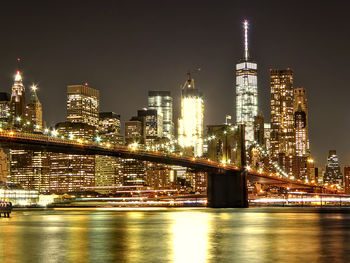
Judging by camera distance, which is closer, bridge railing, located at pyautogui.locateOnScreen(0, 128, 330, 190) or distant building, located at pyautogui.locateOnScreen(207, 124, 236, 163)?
bridge railing, located at pyautogui.locateOnScreen(0, 128, 330, 190)

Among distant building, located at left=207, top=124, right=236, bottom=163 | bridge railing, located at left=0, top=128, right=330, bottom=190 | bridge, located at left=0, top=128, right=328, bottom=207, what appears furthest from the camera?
distant building, located at left=207, top=124, right=236, bottom=163

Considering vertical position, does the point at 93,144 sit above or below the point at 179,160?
above

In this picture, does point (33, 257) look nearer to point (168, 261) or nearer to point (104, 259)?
point (104, 259)

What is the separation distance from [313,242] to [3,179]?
520 feet

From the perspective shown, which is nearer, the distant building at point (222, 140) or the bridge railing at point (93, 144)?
the bridge railing at point (93, 144)

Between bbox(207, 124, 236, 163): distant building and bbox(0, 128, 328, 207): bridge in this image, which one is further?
bbox(207, 124, 236, 163): distant building

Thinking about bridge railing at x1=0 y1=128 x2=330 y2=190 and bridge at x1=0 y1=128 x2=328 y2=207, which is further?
bridge at x1=0 y1=128 x2=328 y2=207

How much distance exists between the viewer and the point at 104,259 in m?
21.5

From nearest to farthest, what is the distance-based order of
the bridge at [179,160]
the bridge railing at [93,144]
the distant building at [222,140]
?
the bridge railing at [93,144]
the bridge at [179,160]
the distant building at [222,140]

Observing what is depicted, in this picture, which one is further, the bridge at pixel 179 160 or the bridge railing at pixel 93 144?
the bridge at pixel 179 160

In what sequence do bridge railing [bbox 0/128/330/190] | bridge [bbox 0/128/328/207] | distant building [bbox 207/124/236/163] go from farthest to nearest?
distant building [bbox 207/124/236/163], bridge [bbox 0/128/328/207], bridge railing [bbox 0/128/330/190]

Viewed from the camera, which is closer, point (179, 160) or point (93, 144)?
point (93, 144)

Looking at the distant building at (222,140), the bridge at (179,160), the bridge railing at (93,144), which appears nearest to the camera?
the bridge railing at (93,144)

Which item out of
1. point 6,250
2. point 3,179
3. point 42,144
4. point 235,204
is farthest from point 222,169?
point 3,179
